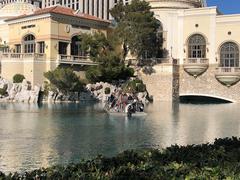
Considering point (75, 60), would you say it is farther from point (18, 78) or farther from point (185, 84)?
point (185, 84)

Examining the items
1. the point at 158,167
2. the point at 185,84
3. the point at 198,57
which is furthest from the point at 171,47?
the point at 158,167

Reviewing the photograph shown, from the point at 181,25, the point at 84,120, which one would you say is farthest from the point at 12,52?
the point at 84,120

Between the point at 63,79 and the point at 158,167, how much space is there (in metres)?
49.8

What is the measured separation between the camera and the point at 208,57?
6581 cm

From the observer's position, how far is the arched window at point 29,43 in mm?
65762

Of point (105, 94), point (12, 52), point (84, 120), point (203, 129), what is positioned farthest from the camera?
point (12, 52)

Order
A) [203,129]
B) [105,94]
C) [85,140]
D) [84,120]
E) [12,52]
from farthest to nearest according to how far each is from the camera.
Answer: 1. [12,52]
2. [105,94]
3. [84,120]
4. [203,129]
5. [85,140]

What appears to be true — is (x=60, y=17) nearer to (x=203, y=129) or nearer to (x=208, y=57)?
(x=208, y=57)

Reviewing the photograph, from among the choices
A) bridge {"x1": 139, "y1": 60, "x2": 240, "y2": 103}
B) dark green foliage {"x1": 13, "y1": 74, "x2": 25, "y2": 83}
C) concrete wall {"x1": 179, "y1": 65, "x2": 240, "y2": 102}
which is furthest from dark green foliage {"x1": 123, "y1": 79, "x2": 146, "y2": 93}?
dark green foliage {"x1": 13, "y1": 74, "x2": 25, "y2": 83}

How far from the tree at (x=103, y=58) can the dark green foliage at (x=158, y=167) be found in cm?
5114

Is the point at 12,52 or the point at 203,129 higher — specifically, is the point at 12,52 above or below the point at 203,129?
above

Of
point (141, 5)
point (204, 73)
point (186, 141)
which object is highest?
point (141, 5)

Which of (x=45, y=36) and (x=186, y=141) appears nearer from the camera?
(x=186, y=141)

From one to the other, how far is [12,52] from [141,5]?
19.7 meters
